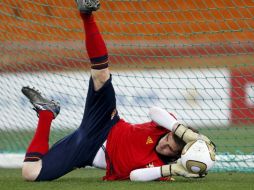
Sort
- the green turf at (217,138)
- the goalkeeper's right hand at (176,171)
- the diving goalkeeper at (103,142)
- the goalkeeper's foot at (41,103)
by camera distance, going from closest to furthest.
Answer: the goalkeeper's right hand at (176,171) → the diving goalkeeper at (103,142) → the goalkeeper's foot at (41,103) → the green turf at (217,138)

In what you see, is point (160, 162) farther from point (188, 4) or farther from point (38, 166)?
point (188, 4)

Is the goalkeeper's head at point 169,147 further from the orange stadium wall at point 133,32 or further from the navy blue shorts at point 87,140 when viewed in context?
the orange stadium wall at point 133,32

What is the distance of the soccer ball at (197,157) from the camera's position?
526 centimetres

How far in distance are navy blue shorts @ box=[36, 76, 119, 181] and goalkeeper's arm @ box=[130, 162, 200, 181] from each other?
434 mm

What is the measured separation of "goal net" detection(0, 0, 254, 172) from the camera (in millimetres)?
7316

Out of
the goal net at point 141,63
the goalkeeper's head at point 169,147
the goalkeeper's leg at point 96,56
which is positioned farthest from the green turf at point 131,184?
the goal net at point 141,63

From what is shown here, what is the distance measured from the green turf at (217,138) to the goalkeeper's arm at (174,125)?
2.02m

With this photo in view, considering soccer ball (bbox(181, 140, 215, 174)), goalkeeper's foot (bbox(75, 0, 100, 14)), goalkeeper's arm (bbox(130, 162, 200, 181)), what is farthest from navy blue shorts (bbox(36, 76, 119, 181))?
soccer ball (bbox(181, 140, 215, 174))

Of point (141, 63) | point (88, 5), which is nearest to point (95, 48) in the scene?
point (88, 5)

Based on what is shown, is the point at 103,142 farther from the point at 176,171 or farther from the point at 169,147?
the point at 176,171

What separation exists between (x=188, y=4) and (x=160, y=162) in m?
2.15

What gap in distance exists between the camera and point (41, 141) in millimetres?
5941

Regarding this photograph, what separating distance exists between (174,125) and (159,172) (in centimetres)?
35

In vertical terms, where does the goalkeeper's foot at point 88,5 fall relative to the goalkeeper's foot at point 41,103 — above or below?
above
